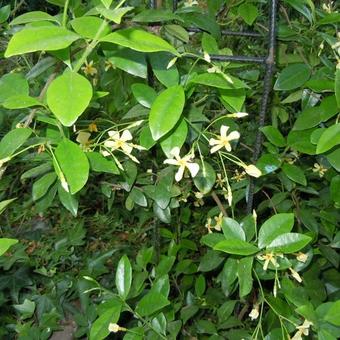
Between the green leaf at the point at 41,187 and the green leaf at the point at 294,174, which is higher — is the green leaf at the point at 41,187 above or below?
above

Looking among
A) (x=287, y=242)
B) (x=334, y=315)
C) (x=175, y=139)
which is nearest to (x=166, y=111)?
(x=175, y=139)

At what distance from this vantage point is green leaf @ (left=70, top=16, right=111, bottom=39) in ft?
1.38

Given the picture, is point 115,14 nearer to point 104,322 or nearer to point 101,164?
point 101,164

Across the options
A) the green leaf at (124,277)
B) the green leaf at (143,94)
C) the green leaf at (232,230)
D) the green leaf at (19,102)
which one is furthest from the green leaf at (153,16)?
the green leaf at (124,277)

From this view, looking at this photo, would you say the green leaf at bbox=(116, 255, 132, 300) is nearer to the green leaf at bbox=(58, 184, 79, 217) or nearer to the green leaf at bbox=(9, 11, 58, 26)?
the green leaf at bbox=(58, 184, 79, 217)

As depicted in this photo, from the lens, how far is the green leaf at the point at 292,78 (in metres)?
0.77

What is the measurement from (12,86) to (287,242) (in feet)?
1.35

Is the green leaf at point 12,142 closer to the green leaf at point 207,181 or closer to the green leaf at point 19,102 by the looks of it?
the green leaf at point 19,102

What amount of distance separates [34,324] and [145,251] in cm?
64

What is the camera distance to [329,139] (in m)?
0.59

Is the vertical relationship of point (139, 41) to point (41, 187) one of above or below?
above

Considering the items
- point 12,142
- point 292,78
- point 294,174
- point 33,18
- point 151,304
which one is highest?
point 33,18

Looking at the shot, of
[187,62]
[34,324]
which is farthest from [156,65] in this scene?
[34,324]

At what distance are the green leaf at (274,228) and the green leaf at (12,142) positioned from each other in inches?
13.7
